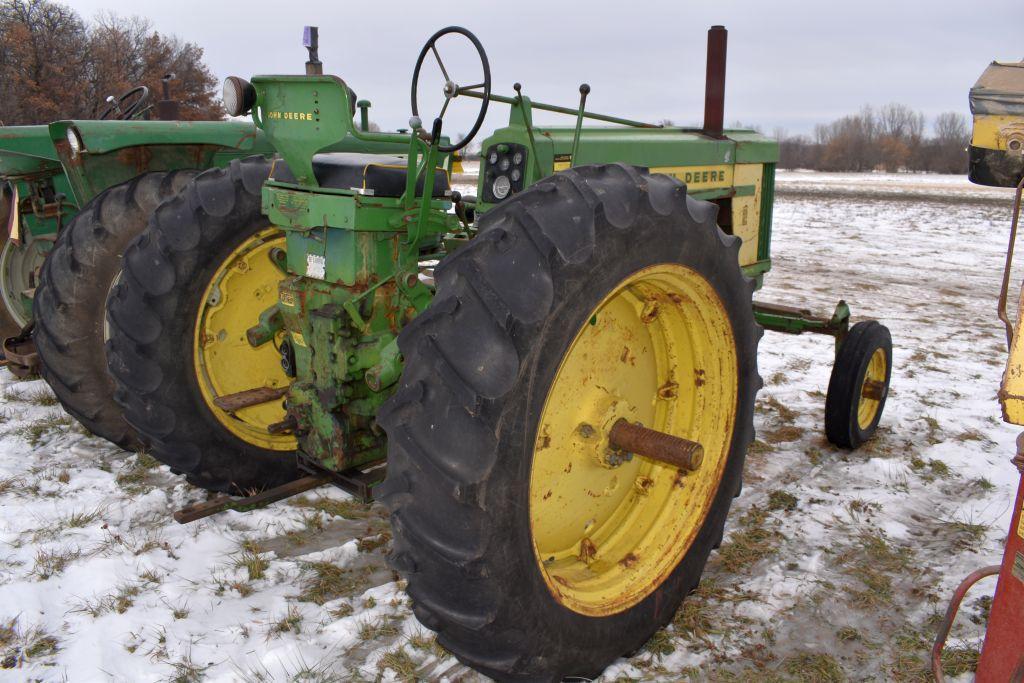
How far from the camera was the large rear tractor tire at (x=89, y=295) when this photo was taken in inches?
151

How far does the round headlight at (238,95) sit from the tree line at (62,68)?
1989 centimetres

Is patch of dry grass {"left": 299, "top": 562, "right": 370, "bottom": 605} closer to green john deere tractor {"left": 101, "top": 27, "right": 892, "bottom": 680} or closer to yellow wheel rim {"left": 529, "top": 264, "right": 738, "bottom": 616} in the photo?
green john deere tractor {"left": 101, "top": 27, "right": 892, "bottom": 680}

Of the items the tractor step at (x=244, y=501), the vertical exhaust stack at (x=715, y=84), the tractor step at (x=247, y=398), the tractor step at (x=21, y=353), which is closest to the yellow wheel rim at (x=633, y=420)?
the tractor step at (x=244, y=501)

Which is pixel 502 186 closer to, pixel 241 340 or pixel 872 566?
pixel 241 340

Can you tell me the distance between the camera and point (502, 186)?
9.85ft

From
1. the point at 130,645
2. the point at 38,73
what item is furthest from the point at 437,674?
the point at 38,73

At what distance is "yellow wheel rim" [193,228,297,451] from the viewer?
10.9 ft

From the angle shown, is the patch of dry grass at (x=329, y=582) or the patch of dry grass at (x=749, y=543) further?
the patch of dry grass at (x=749, y=543)

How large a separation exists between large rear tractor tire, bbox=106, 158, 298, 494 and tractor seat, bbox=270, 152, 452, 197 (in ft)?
1.16

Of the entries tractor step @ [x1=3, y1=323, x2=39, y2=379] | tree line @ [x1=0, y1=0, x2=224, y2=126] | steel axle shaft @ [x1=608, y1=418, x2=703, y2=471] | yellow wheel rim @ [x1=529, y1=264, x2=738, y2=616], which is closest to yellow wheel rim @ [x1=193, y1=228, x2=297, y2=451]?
yellow wheel rim @ [x1=529, y1=264, x2=738, y2=616]

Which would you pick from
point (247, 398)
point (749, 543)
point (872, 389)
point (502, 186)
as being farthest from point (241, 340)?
Result: point (872, 389)

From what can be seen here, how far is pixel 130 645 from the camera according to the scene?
8.64 feet

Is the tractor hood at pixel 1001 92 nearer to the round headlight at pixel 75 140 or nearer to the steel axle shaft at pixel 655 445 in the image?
the steel axle shaft at pixel 655 445

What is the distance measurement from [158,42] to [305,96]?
32.5 meters
